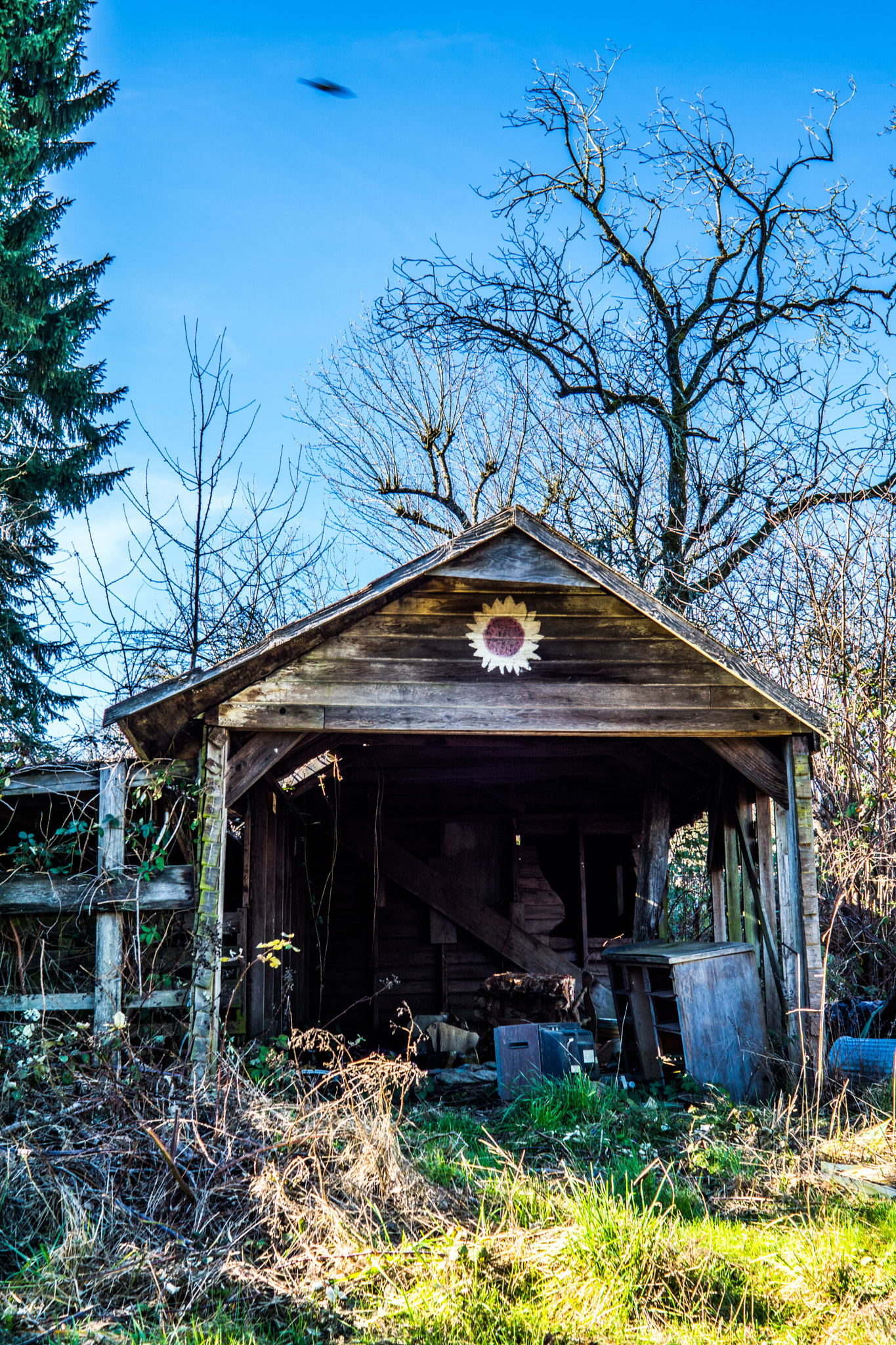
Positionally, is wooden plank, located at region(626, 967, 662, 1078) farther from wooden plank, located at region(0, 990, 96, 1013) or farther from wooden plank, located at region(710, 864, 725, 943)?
wooden plank, located at region(0, 990, 96, 1013)

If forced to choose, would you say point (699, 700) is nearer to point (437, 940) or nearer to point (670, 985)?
point (670, 985)

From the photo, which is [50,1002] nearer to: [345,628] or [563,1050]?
[345,628]

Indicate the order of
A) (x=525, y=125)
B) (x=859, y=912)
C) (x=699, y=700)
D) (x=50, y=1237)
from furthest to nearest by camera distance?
(x=525, y=125) < (x=859, y=912) < (x=699, y=700) < (x=50, y=1237)

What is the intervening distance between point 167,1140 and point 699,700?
14.8 feet

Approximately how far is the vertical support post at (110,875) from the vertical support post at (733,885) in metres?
4.87

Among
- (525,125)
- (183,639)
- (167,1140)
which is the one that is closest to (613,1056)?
(167,1140)

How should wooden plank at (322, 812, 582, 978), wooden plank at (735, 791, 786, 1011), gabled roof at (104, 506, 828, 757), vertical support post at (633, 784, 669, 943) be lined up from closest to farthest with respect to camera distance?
gabled roof at (104, 506, 828, 757) → wooden plank at (735, 791, 786, 1011) → vertical support post at (633, 784, 669, 943) → wooden plank at (322, 812, 582, 978)

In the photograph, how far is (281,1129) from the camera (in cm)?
476

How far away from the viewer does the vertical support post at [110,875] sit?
6320mm

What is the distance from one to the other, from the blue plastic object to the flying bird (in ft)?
23.0

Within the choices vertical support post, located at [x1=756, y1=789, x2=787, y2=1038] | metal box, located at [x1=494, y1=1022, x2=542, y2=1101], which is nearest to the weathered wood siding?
vertical support post, located at [x1=756, y1=789, x2=787, y2=1038]

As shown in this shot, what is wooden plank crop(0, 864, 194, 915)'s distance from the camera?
6453mm

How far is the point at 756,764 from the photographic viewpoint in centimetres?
741

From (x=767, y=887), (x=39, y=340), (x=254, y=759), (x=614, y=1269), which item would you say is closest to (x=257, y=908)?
(x=254, y=759)
